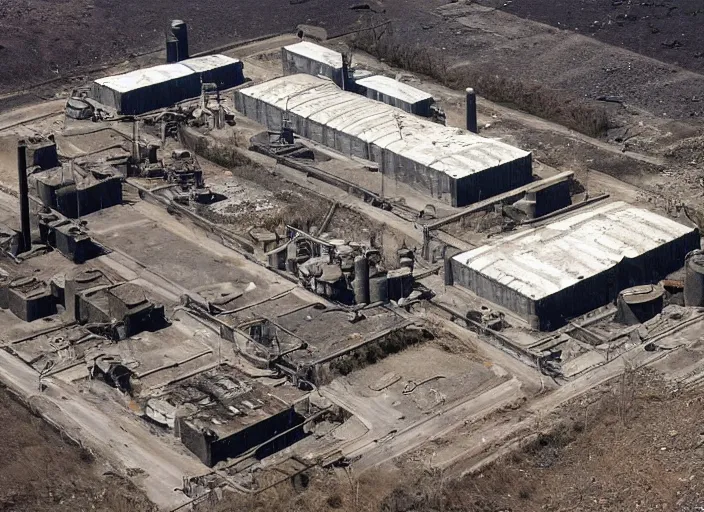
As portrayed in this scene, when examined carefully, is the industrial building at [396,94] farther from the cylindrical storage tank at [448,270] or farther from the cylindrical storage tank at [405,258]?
the cylindrical storage tank at [448,270]

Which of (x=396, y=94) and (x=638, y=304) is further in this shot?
(x=396, y=94)

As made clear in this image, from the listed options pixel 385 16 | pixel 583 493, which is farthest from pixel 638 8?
pixel 583 493

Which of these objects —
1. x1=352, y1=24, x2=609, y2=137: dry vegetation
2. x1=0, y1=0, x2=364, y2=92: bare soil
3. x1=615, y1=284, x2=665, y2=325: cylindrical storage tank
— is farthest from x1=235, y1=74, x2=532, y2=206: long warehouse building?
x1=0, y1=0, x2=364, y2=92: bare soil

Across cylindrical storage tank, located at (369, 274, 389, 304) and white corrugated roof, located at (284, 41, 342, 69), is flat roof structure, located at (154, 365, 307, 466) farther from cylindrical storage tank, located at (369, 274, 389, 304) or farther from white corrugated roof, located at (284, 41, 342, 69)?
white corrugated roof, located at (284, 41, 342, 69)

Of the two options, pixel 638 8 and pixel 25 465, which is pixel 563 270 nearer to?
pixel 25 465

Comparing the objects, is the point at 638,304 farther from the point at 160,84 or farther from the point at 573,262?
the point at 160,84

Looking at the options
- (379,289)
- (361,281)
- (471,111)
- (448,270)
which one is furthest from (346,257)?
→ (471,111)
